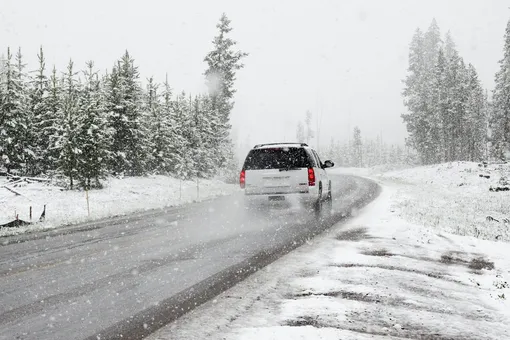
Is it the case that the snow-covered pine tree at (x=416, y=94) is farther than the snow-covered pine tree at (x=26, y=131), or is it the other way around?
the snow-covered pine tree at (x=416, y=94)

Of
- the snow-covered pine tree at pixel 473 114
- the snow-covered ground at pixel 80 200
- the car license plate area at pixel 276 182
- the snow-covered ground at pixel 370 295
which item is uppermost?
the snow-covered pine tree at pixel 473 114

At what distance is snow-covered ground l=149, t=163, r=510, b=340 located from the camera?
384 centimetres

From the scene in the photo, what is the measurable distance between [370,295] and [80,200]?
17.6m

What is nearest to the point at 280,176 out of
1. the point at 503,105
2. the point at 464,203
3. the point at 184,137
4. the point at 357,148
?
the point at 464,203

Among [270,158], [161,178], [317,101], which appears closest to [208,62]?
[161,178]

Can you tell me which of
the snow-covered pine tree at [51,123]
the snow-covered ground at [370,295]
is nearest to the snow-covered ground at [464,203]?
the snow-covered ground at [370,295]

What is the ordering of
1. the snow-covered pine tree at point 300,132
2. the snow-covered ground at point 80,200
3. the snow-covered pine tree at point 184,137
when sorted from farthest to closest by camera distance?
the snow-covered pine tree at point 300,132 < the snow-covered pine tree at point 184,137 < the snow-covered ground at point 80,200

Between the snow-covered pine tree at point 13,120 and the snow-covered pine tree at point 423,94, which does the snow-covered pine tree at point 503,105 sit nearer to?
the snow-covered pine tree at point 423,94

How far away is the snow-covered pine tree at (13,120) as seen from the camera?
23.1m

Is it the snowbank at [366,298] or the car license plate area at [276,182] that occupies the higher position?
the car license plate area at [276,182]

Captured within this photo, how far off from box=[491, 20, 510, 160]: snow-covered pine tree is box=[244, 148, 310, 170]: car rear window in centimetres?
3512

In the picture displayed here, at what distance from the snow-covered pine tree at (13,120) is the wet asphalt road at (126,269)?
14.9 metres

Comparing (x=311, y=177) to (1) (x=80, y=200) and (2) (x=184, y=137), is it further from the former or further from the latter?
(2) (x=184, y=137)

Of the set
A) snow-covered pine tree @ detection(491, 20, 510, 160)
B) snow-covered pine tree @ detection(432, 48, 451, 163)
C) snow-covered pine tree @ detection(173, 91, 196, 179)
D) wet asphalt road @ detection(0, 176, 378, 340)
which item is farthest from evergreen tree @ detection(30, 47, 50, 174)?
snow-covered pine tree @ detection(432, 48, 451, 163)
